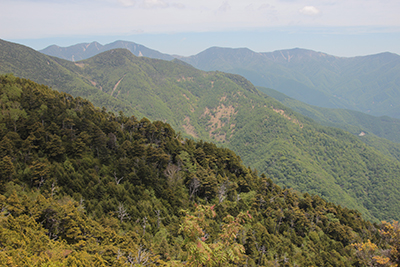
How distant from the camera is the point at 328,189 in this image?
533 feet

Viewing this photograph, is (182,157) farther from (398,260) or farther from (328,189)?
(328,189)

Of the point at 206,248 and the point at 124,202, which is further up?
the point at 206,248

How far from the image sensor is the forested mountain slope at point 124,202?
26047 mm

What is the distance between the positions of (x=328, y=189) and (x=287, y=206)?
12682cm

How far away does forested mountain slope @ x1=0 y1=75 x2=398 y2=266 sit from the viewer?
26047 millimetres

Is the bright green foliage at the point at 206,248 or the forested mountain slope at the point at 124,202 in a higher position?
the bright green foliage at the point at 206,248

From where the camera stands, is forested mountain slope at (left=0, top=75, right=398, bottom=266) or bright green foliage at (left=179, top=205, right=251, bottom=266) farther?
forested mountain slope at (left=0, top=75, right=398, bottom=266)

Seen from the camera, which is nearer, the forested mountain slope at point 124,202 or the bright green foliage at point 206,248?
the bright green foliage at point 206,248

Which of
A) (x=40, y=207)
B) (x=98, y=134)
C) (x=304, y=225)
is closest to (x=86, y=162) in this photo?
(x=98, y=134)

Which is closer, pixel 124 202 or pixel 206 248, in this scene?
pixel 206 248

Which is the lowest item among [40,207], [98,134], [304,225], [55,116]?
[304,225]

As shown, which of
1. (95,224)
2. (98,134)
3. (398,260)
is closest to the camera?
(398,260)

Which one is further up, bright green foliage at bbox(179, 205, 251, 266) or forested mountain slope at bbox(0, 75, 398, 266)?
bright green foliage at bbox(179, 205, 251, 266)

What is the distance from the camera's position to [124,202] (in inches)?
1565
